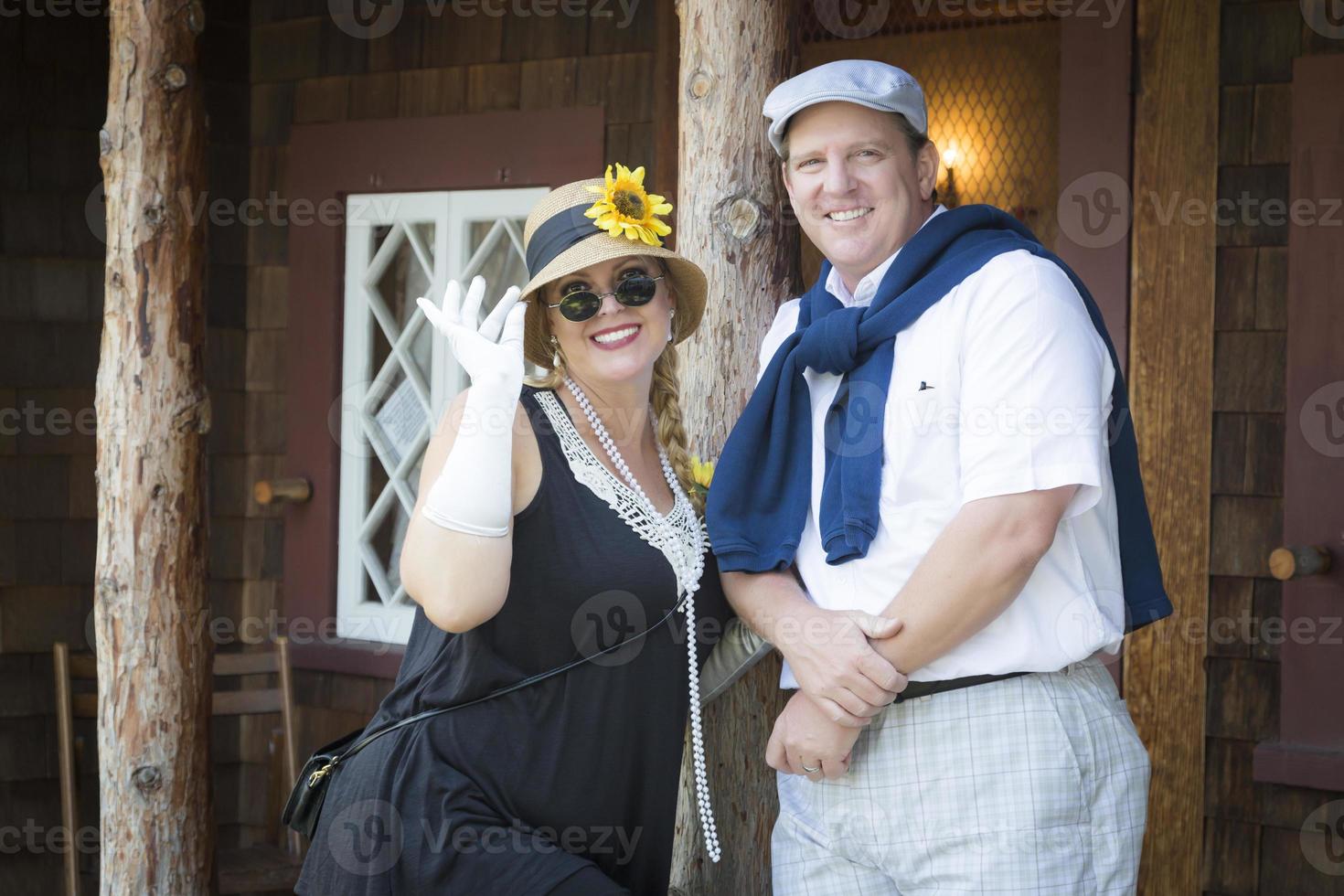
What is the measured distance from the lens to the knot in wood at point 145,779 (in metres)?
3.21

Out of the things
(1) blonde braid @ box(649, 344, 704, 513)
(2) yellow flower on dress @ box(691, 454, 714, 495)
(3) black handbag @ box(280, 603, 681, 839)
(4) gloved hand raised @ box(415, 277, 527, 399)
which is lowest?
(3) black handbag @ box(280, 603, 681, 839)

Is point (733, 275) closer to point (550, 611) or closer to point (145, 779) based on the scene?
point (550, 611)

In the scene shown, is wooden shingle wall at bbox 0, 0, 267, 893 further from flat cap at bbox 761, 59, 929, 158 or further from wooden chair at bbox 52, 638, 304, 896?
flat cap at bbox 761, 59, 929, 158

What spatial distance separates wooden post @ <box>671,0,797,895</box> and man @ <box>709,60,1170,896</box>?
43 centimetres

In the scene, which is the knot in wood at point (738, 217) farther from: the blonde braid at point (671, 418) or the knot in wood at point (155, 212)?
the knot in wood at point (155, 212)

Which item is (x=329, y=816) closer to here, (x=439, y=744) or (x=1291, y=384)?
(x=439, y=744)

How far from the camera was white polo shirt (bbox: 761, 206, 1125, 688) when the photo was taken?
1675 mm

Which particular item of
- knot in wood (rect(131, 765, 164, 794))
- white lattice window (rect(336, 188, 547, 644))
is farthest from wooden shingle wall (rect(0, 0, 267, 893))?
knot in wood (rect(131, 765, 164, 794))

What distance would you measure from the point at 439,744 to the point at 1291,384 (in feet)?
6.83

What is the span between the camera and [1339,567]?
2.95m

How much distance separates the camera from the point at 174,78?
129 inches

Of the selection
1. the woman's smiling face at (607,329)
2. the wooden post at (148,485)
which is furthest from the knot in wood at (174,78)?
the woman's smiling face at (607,329)

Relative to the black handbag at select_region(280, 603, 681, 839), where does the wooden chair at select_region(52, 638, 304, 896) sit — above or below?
below

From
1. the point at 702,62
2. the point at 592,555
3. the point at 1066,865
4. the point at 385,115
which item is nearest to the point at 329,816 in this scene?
the point at 592,555
